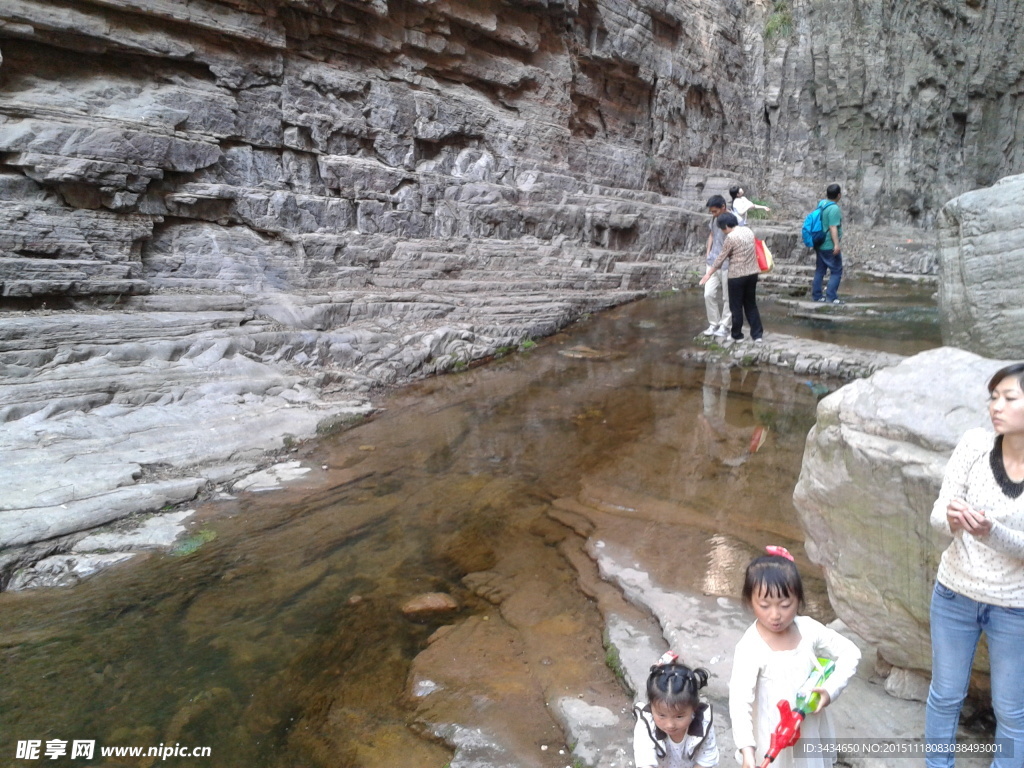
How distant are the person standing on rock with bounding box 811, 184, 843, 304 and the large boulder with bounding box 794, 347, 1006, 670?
8.52 metres

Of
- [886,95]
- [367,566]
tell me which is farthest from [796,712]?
[886,95]

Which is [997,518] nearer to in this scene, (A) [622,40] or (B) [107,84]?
(B) [107,84]

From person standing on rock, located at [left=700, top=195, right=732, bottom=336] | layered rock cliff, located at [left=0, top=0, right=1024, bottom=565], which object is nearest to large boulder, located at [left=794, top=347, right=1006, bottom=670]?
layered rock cliff, located at [left=0, top=0, right=1024, bottom=565]

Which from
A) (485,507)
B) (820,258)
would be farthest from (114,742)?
(820,258)

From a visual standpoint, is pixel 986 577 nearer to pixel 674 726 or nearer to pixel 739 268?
pixel 674 726

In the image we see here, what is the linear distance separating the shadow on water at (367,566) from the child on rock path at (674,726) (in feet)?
3.35

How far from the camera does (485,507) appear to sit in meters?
4.95

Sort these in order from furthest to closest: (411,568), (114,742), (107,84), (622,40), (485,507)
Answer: (622,40), (107,84), (485,507), (411,568), (114,742)

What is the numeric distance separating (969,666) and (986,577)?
0.33m

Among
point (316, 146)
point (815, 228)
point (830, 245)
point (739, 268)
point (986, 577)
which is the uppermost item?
point (316, 146)

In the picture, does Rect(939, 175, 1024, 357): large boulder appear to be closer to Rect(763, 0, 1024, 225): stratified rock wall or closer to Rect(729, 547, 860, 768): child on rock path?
Rect(729, 547, 860, 768): child on rock path

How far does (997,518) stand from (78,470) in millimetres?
5835

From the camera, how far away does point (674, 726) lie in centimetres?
202

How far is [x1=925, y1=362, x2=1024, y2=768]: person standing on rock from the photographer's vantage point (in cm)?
181
